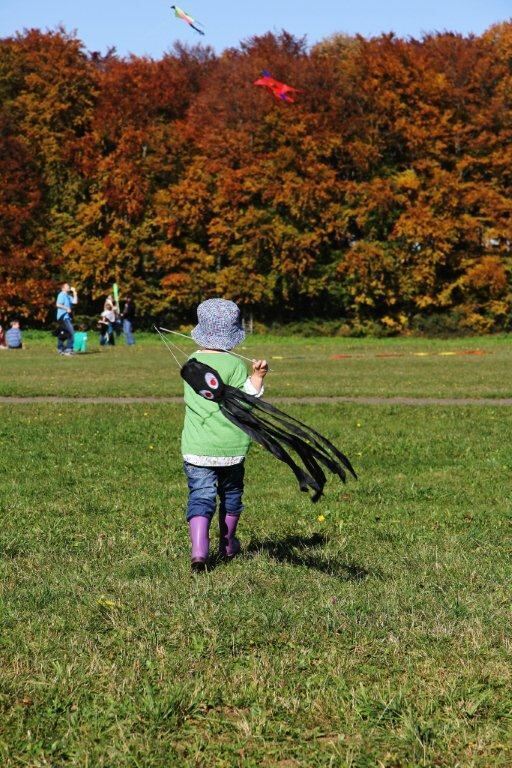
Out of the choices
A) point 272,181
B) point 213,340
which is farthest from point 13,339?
point 213,340

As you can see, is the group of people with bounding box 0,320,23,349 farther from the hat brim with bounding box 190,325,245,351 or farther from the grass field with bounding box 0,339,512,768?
the hat brim with bounding box 190,325,245,351

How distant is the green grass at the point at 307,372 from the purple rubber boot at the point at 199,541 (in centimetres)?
1205

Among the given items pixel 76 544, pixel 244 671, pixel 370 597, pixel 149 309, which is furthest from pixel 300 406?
pixel 149 309

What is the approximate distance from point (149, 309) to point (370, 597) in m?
43.3

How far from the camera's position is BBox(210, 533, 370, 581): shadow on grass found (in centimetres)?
642

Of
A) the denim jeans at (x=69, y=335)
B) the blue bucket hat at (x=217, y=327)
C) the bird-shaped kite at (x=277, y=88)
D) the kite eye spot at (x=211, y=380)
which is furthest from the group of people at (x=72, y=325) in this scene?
the kite eye spot at (x=211, y=380)

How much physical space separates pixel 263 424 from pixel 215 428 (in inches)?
21.4

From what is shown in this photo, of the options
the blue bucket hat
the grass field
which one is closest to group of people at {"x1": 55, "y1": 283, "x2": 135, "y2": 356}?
the grass field

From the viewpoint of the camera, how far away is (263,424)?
616cm

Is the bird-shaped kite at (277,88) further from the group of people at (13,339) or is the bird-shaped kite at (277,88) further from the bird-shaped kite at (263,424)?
the bird-shaped kite at (263,424)

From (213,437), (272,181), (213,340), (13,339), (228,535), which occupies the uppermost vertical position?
(272,181)

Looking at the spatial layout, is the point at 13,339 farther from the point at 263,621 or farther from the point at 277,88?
the point at 263,621

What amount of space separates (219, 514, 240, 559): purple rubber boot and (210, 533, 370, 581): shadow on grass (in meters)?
0.08

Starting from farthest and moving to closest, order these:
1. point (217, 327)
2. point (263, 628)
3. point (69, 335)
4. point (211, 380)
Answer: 1. point (69, 335)
2. point (217, 327)
3. point (211, 380)
4. point (263, 628)
